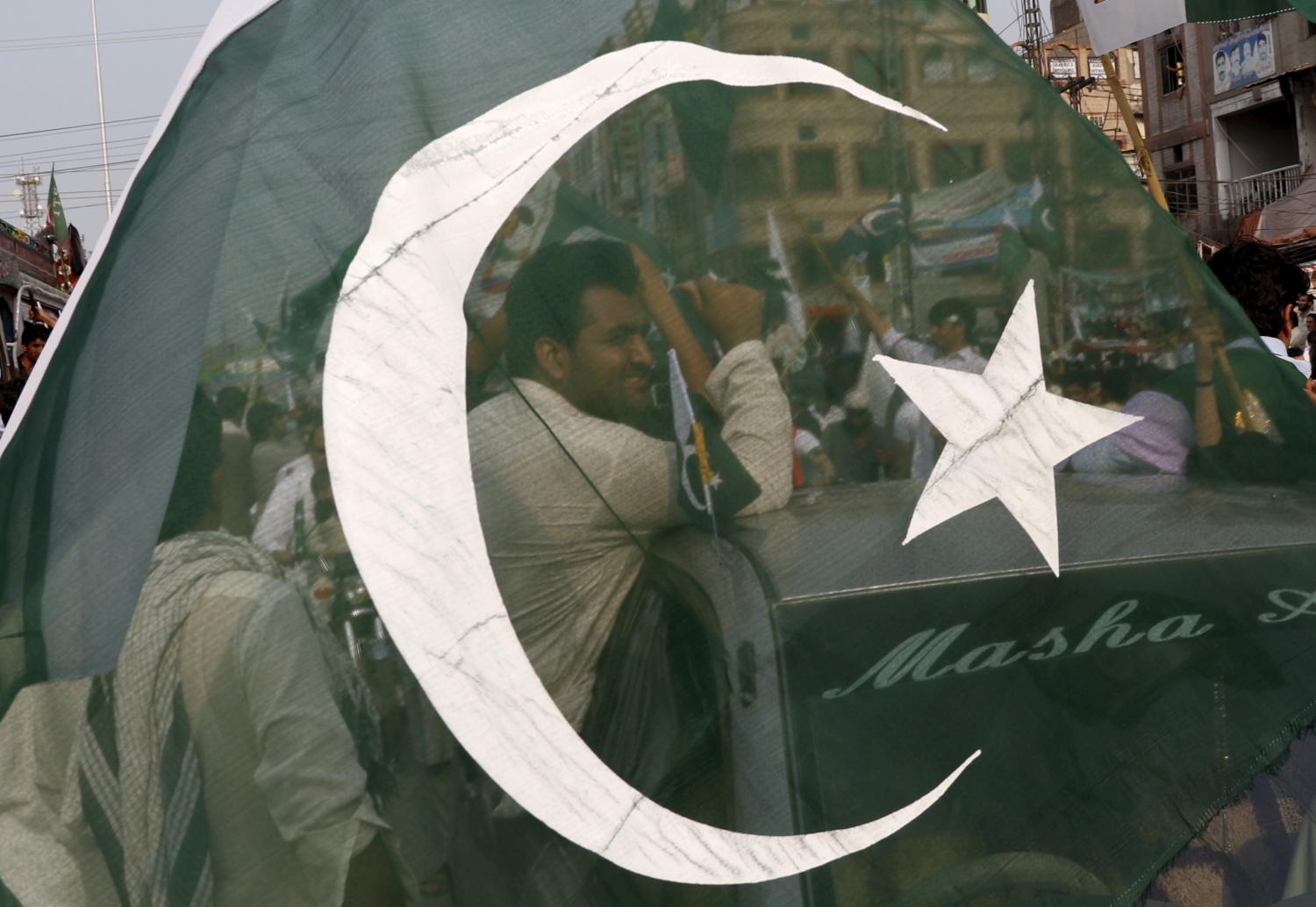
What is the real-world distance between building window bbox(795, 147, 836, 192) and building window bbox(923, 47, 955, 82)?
0.62 feet

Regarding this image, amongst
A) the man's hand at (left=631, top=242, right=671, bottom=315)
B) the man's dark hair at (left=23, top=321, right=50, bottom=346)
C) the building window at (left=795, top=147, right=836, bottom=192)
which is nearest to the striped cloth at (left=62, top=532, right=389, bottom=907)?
the man's hand at (left=631, top=242, right=671, bottom=315)

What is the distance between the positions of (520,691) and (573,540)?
0.19 m

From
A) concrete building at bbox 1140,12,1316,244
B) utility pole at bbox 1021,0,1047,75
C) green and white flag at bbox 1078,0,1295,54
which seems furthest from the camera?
utility pole at bbox 1021,0,1047,75

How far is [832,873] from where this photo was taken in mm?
1694

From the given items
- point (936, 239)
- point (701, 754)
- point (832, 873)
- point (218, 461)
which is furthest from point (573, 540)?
point (936, 239)

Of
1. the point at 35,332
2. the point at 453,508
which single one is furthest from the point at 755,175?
the point at 35,332

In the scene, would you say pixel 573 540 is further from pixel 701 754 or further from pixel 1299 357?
pixel 1299 357

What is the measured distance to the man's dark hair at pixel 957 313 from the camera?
185 cm

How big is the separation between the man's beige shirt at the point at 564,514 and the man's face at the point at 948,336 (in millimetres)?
413

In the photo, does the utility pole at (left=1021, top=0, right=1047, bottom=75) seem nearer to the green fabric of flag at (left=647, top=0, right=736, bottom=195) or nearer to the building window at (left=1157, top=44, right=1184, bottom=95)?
the building window at (left=1157, top=44, right=1184, bottom=95)

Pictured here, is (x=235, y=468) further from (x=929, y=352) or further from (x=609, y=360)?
(x=929, y=352)

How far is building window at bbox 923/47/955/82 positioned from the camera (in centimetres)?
189

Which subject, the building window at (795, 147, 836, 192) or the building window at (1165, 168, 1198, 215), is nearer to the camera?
the building window at (795, 147, 836, 192)

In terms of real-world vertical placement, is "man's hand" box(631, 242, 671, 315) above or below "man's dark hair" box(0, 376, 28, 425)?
above
